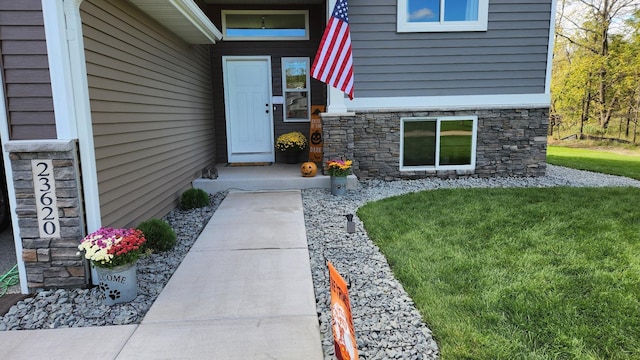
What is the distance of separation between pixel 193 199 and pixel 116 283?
2.40 meters

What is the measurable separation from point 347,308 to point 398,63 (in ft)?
16.6

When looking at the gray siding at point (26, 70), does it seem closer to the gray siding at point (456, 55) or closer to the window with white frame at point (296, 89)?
the gray siding at point (456, 55)

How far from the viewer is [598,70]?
1505 centimetres

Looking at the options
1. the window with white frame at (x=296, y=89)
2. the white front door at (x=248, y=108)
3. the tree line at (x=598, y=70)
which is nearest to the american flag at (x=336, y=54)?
the window with white frame at (x=296, y=89)

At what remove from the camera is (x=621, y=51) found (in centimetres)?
1454

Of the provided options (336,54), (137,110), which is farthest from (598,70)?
(137,110)

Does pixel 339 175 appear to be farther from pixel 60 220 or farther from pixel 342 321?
pixel 342 321

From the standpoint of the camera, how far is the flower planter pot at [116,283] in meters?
2.45

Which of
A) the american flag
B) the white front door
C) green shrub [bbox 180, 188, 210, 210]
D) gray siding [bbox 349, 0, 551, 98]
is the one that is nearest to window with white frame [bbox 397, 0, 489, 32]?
gray siding [bbox 349, 0, 551, 98]

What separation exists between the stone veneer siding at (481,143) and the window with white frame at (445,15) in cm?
127

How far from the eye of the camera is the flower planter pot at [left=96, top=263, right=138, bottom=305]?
2.45 m

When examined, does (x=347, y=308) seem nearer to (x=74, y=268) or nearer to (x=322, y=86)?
(x=74, y=268)

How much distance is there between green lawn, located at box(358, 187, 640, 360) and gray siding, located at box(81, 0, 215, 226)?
2.31 meters

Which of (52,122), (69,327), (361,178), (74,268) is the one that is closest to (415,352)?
(69,327)
